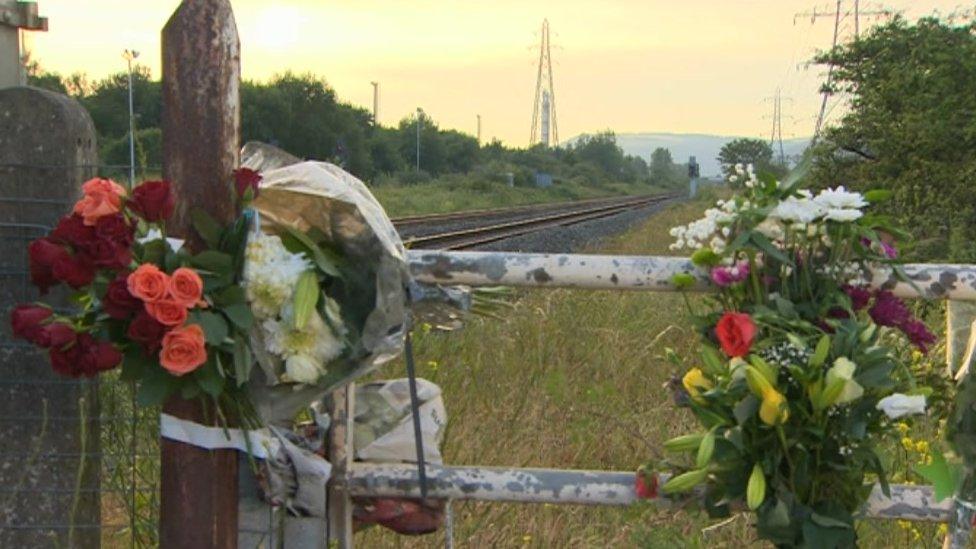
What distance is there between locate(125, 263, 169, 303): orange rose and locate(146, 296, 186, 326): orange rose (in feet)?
0.03

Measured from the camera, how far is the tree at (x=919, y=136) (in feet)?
43.3

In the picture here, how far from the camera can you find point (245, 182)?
111 inches

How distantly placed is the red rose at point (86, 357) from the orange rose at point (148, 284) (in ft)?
0.48

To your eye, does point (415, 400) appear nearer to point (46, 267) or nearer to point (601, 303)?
point (46, 267)

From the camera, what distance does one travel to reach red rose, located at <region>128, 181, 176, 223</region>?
9.02 feet

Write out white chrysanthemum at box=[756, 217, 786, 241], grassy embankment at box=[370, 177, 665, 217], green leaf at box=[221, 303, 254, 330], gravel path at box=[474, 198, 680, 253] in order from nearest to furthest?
green leaf at box=[221, 303, 254, 330]
white chrysanthemum at box=[756, 217, 786, 241]
gravel path at box=[474, 198, 680, 253]
grassy embankment at box=[370, 177, 665, 217]

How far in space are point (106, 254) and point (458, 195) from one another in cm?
4651

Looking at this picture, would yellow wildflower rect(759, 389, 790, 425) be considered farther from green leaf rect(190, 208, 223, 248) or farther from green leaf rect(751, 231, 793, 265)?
green leaf rect(190, 208, 223, 248)

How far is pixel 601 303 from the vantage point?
9.62 m

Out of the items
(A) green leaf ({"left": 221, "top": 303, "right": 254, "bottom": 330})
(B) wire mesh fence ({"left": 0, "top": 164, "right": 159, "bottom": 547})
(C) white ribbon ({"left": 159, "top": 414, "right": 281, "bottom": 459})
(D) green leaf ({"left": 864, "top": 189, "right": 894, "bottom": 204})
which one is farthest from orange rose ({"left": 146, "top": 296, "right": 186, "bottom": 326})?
(D) green leaf ({"left": 864, "top": 189, "right": 894, "bottom": 204})

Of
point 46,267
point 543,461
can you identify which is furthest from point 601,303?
point 46,267

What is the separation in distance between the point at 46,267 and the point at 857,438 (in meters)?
1.70

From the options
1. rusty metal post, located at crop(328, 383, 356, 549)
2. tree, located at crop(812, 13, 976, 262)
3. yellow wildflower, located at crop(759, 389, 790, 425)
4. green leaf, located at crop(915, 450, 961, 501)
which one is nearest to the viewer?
yellow wildflower, located at crop(759, 389, 790, 425)

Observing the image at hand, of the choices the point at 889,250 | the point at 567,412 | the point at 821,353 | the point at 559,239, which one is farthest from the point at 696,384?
the point at 559,239
